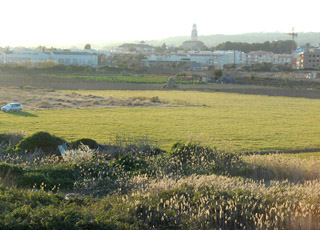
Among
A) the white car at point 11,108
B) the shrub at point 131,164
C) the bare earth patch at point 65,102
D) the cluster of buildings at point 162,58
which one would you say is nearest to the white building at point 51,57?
the cluster of buildings at point 162,58

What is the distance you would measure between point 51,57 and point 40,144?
405 ft

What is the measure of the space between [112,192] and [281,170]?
540 centimetres

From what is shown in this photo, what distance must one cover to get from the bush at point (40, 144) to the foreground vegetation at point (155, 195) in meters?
0.95

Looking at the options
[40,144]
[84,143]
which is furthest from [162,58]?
[40,144]

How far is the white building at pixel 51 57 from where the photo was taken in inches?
5138

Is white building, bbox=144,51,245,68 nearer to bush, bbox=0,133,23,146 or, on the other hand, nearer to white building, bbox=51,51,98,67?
white building, bbox=51,51,98,67

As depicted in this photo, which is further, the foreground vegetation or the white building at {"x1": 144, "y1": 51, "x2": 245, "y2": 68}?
the white building at {"x1": 144, "y1": 51, "x2": 245, "y2": 68}

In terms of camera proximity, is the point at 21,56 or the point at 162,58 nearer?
the point at 21,56

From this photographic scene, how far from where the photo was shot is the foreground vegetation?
8.20 metres

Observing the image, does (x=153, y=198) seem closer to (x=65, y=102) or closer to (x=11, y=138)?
(x=11, y=138)

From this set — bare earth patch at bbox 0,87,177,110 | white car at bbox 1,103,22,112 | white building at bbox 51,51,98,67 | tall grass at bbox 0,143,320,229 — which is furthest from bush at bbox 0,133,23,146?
white building at bbox 51,51,98,67

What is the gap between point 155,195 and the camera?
9695 millimetres

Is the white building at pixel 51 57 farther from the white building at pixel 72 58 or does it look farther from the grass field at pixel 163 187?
the grass field at pixel 163 187

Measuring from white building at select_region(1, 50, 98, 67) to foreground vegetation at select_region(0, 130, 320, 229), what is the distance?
11625cm
